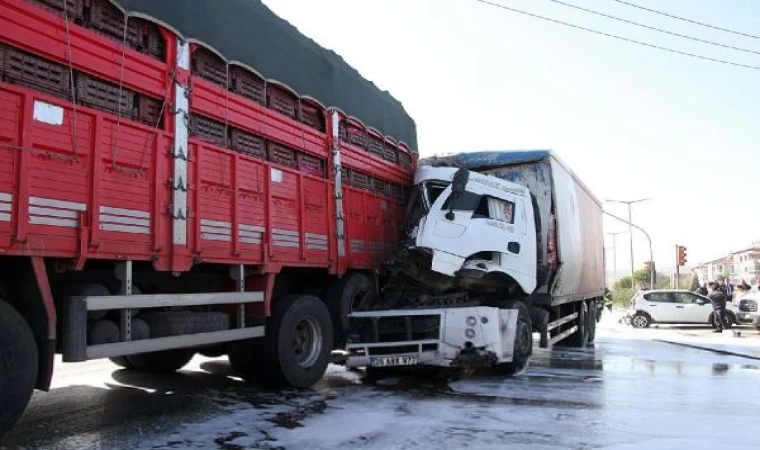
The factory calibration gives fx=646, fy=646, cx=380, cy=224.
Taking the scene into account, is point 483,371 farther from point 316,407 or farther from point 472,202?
point 316,407

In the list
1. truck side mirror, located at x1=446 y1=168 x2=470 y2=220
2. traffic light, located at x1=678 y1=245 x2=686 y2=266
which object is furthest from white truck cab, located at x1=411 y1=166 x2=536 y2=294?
traffic light, located at x1=678 y1=245 x2=686 y2=266

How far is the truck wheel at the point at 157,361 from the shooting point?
8.02 meters

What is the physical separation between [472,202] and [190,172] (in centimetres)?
415

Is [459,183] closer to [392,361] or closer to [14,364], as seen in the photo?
[392,361]

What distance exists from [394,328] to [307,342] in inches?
46.4

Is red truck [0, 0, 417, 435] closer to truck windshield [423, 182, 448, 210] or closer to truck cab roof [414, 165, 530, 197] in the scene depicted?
truck windshield [423, 182, 448, 210]

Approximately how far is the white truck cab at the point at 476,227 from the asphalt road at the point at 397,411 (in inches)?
58.2

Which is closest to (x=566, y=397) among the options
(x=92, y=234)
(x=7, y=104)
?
(x=92, y=234)

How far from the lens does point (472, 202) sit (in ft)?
28.0

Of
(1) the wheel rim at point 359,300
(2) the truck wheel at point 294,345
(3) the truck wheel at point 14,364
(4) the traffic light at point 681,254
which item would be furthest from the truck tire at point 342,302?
(4) the traffic light at point 681,254

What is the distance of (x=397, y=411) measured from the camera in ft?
20.1

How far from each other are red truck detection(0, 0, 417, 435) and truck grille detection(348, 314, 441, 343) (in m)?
0.21

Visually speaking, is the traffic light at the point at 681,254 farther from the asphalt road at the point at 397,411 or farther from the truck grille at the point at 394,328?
the truck grille at the point at 394,328

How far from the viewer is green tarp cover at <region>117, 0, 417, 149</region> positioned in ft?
17.8
